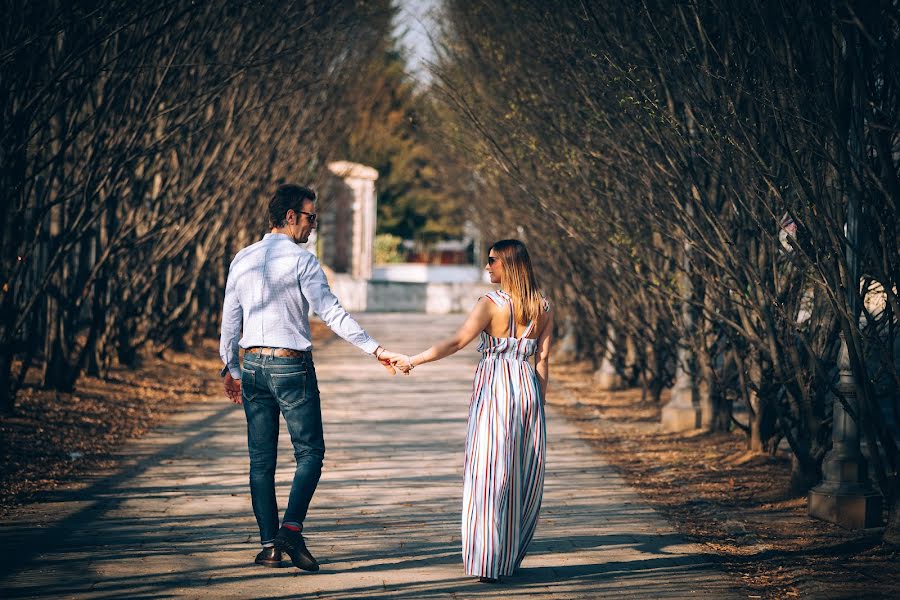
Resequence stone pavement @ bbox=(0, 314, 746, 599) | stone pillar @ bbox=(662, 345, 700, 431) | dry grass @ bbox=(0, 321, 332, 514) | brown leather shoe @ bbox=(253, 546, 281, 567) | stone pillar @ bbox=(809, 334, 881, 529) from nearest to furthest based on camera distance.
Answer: stone pavement @ bbox=(0, 314, 746, 599), brown leather shoe @ bbox=(253, 546, 281, 567), stone pillar @ bbox=(809, 334, 881, 529), dry grass @ bbox=(0, 321, 332, 514), stone pillar @ bbox=(662, 345, 700, 431)

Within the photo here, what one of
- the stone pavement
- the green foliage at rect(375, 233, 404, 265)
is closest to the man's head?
the stone pavement

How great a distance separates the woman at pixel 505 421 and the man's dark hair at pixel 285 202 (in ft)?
3.46

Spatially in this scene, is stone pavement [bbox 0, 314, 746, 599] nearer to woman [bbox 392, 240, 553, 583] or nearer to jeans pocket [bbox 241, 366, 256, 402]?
woman [bbox 392, 240, 553, 583]

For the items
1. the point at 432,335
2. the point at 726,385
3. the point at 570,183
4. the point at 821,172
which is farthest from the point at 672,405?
the point at 432,335

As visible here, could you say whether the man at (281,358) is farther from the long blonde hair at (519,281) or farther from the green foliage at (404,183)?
the green foliage at (404,183)

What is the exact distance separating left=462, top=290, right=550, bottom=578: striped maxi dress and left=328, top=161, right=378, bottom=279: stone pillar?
3625 cm

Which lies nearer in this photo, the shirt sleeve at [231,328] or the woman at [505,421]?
the woman at [505,421]

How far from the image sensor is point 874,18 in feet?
21.3

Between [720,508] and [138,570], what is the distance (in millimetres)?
4044

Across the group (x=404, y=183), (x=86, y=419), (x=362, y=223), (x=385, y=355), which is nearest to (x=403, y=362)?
(x=385, y=355)

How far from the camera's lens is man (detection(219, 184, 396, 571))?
6.01 meters

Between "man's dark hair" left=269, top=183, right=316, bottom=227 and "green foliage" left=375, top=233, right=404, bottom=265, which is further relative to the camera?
"green foliage" left=375, top=233, right=404, bottom=265

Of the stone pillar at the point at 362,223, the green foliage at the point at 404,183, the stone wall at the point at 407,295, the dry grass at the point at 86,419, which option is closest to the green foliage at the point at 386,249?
the green foliage at the point at 404,183

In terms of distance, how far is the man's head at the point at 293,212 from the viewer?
6.25 m
